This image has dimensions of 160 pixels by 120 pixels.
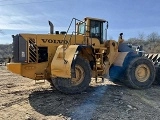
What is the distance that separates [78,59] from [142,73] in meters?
3.22

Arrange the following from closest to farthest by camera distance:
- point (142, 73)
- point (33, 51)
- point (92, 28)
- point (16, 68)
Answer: point (16, 68) < point (33, 51) < point (92, 28) < point (142, 73)

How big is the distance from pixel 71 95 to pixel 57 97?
A: 49cm

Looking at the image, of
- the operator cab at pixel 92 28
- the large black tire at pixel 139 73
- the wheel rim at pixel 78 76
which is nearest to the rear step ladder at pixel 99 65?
the operator cab at pixel 92 28

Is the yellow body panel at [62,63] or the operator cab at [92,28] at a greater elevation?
the operator cab at [92,28]

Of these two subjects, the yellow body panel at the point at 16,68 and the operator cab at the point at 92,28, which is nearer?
the yellow body panel at the point at 16,68

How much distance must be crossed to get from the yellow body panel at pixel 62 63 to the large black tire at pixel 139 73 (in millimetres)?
2832

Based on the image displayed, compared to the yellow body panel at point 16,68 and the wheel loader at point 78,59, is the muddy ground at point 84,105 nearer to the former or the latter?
the wheel loader at point 78,59

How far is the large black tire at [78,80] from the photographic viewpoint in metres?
8.33

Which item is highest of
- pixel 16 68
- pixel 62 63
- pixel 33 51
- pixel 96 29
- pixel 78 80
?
pixel 96 29

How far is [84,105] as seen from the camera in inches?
291

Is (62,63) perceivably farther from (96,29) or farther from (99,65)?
(96,29)

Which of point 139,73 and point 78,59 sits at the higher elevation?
point 78,59

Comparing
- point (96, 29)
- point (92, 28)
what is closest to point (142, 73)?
point (96, 29)

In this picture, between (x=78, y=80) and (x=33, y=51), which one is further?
(x=33, y=51)
